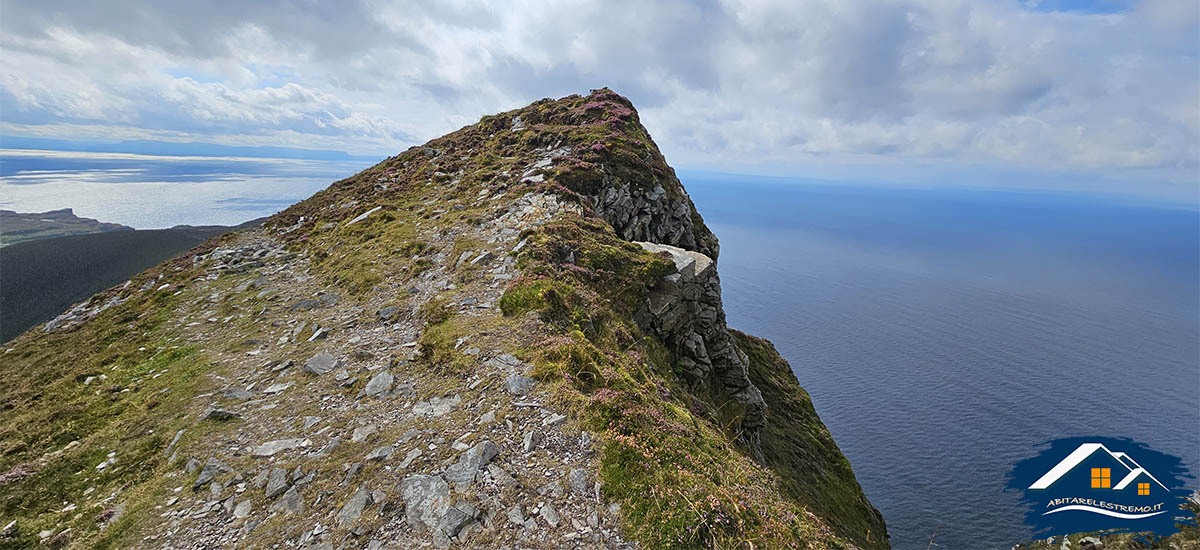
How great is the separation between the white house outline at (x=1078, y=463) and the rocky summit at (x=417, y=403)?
57710mm

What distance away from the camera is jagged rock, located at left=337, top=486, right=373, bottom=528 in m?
8.55

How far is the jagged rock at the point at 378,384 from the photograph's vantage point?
12906mm

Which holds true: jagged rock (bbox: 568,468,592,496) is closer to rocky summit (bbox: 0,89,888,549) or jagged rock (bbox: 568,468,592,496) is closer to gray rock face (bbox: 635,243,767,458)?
rocky summit (bbox: 0,89,888,549)

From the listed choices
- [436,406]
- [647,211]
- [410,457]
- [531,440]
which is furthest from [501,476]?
[647,211]

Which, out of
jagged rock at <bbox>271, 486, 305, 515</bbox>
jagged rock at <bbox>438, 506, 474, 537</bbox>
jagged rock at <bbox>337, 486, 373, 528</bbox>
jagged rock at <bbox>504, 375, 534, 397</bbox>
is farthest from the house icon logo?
jagged rock at <bbox>271, 486, 305, 515</bbox>

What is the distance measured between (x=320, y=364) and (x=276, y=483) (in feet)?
19.0

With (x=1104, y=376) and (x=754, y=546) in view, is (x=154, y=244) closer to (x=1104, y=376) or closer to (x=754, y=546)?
(x=754, y=546)

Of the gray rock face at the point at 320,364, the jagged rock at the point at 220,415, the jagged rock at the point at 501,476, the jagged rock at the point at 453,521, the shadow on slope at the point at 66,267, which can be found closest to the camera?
the jagged rock at the point at 453,521

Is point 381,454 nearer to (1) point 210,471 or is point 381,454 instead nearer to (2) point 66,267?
(1) point 210,471

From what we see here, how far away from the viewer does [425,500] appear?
8625mm

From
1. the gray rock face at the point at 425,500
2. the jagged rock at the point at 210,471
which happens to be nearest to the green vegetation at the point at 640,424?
the gray rock face at the point at 425,500

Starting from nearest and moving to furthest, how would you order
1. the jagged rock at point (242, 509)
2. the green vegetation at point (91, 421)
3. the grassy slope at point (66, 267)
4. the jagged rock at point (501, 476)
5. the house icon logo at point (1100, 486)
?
the jagged rock at point (501, 476)
the jagged rock at point (242, 509)
the green vegetation at point (91, 421)
the house icon logo at point (1100, 486)
the grassy slope at point (66, 267)

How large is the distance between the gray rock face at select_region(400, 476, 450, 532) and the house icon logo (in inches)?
3053

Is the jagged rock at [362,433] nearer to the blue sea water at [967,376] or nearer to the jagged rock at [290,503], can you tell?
the jagged rock at [290,503]
